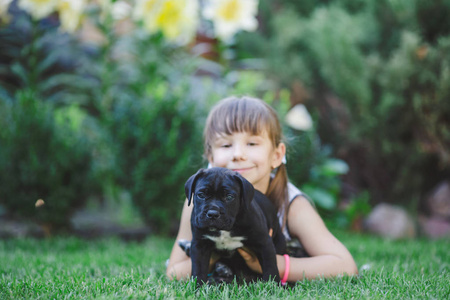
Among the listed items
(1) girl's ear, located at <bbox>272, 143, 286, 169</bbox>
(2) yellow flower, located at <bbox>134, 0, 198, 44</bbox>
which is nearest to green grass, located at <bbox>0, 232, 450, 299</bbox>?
(1) girl's ear, located at <bbox>272, 143, 286, 169</bbox>

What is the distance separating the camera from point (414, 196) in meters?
5.96

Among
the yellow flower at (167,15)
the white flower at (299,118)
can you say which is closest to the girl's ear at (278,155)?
the white flower at (299,118)

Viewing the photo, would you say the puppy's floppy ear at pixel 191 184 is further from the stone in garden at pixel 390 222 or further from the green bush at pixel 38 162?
the stone in garden at pixel 390 222

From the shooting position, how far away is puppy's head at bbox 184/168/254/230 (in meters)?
2.20

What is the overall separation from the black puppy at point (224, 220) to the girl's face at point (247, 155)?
16.5 inches

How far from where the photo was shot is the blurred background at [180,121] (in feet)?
15.4

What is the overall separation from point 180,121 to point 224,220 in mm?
2717

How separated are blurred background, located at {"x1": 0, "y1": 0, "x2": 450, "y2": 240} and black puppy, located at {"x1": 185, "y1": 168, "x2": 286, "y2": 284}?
5.11 feet

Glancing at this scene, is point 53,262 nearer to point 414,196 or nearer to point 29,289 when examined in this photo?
point 29,289

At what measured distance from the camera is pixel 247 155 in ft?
9.48

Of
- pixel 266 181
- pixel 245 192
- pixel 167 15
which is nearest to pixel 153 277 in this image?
pixel 245 192

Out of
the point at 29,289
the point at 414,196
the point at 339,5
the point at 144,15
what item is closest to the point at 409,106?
the point at 414,196

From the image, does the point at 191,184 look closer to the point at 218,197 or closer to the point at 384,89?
the point at 218,197

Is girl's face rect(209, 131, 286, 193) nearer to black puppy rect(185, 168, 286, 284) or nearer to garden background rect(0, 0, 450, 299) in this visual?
black puppy rect(185, 168, 286, 284)
